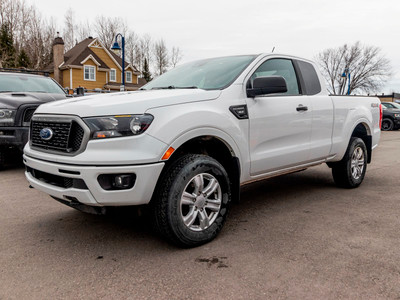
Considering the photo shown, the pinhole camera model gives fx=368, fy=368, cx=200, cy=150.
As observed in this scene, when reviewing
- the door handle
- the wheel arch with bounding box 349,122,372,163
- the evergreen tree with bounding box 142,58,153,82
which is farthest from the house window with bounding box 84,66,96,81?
the door handle

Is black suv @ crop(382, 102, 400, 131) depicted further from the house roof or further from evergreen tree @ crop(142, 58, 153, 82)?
evergreen tree @ crop(142, 58, 153, 82)

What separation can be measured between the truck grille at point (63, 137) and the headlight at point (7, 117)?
11.3 feet

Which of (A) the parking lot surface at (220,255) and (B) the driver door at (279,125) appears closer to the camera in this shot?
(A) the parking lot surface at (220,255)

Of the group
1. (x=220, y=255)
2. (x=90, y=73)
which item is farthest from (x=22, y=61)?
(x=220, y=255)

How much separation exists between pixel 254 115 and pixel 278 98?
51cm

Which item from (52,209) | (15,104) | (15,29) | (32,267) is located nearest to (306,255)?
(32,267)

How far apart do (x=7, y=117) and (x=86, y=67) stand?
1203 inches

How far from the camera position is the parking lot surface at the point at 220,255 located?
2.50 metres

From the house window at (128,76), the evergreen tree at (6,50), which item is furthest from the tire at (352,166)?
the house window at (128,76)

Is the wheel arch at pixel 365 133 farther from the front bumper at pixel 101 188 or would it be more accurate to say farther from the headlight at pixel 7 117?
the headlight at pixel 7 117

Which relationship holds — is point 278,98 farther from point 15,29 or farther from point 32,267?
point 15,29

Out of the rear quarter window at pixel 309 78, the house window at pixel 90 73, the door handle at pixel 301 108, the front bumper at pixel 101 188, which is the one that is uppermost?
the house window at pixel 90 73

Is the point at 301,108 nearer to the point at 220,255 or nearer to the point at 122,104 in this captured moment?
the point at 220,255

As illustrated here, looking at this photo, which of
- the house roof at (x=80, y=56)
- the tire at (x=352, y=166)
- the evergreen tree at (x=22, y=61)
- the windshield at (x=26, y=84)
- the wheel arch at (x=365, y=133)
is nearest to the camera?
the tire at (x=352, y=166)
